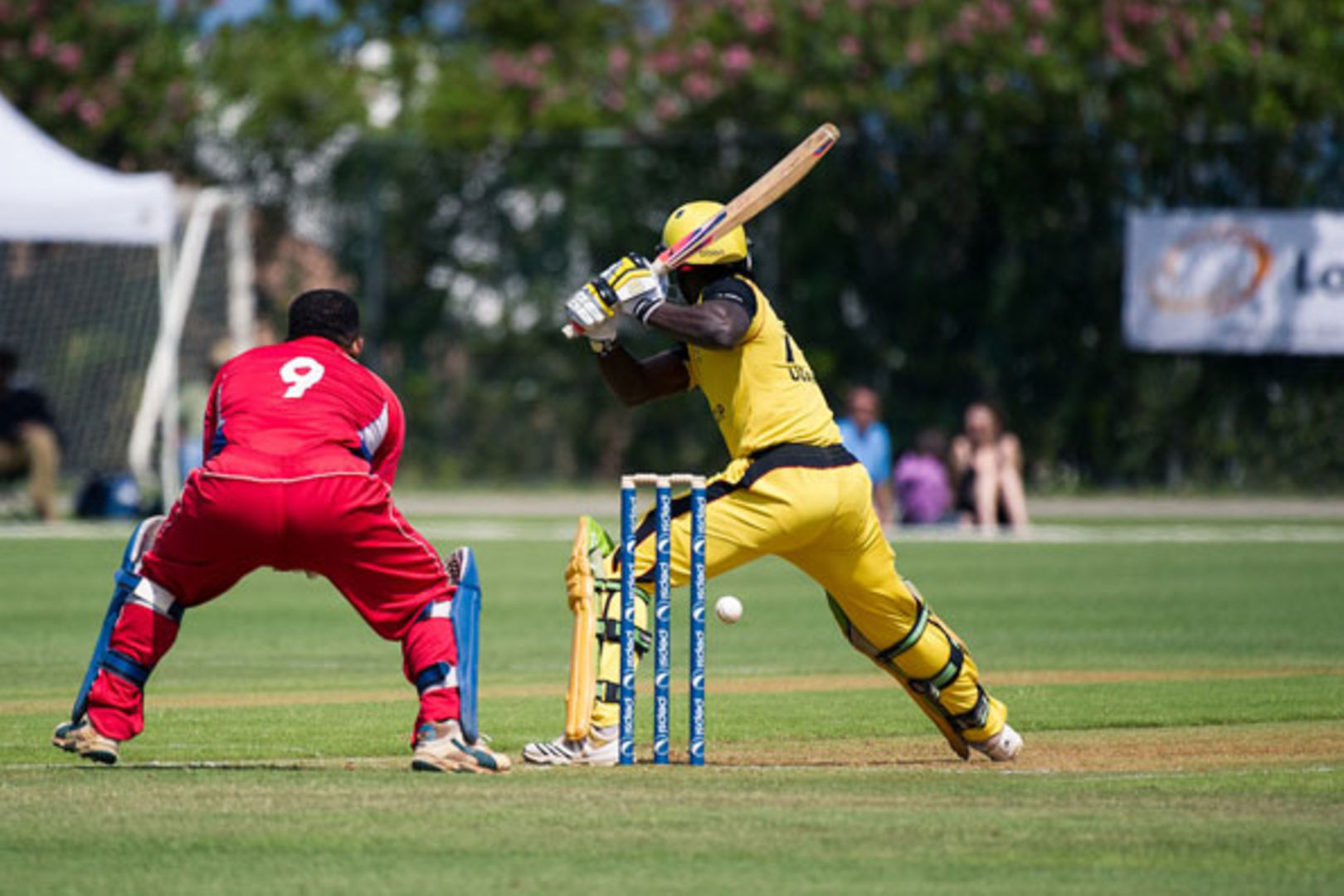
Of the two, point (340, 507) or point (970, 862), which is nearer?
point (970, 862)

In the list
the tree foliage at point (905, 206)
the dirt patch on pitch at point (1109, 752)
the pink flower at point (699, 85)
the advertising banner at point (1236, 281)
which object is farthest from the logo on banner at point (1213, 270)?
the dirt patch on pitch at point (1109, 752)

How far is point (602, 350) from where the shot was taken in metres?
9.33

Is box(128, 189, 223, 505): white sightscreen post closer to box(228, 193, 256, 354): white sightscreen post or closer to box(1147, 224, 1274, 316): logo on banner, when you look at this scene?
box(228, 193, 256, 354): white sightscreen post

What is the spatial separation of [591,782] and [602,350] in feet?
6.42

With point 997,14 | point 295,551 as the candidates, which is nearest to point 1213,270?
point 997,14

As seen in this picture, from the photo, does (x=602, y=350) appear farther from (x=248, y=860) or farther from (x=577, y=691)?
(x=248, y=860)

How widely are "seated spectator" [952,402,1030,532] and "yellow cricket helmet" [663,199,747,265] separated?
564 inches

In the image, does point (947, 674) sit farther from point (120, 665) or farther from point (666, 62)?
point (666, 62)

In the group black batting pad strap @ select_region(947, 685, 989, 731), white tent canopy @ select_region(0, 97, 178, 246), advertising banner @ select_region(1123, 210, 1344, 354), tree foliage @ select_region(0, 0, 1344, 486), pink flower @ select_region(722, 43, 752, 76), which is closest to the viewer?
black batting pad strap @ select_region(947, 685, 989, 731)

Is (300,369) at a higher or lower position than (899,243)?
lower

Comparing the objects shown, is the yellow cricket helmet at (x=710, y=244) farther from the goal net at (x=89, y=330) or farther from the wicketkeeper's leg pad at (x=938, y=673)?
the goal net at (x=89, y=330)

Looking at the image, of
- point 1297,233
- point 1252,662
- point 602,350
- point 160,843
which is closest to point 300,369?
point 602,350

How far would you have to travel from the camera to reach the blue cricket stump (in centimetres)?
857

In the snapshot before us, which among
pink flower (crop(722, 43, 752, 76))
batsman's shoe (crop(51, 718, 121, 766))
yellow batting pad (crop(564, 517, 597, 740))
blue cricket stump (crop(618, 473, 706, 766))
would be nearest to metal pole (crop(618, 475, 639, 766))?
blue cricket stump (crop(618, 473, 706, 766))
